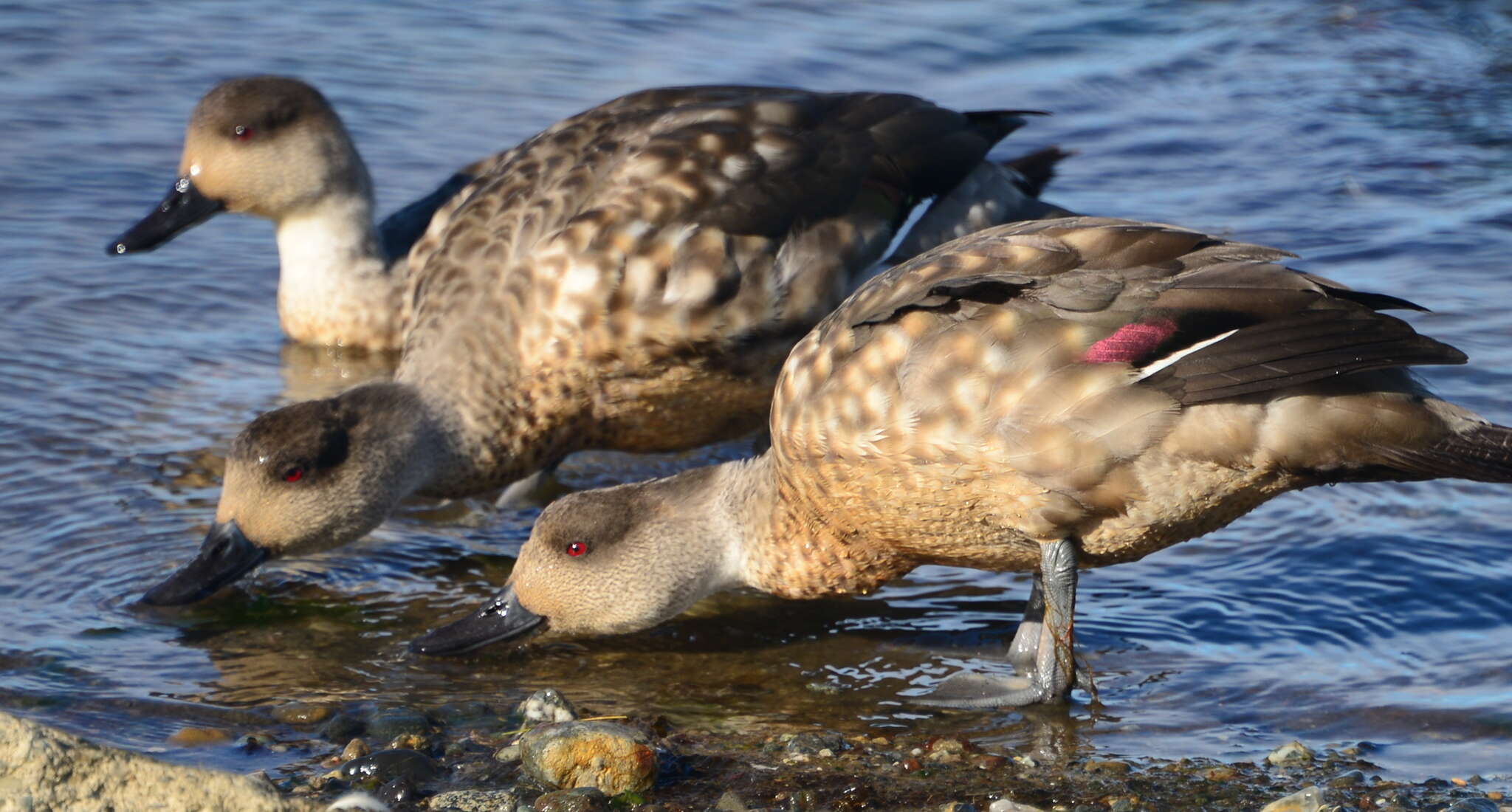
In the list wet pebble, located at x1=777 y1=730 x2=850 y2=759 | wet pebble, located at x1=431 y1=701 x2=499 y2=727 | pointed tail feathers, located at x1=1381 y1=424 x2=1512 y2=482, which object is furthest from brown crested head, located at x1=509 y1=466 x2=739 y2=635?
pointed tail feathers, located at x1=1381 y1=424 x2=1512 y2=482

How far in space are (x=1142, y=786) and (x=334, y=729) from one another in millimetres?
1977

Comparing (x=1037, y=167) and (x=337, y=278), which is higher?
(x=1037, y=167)

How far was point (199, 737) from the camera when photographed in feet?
15.1

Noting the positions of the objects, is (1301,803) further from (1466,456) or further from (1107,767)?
(1466,456)

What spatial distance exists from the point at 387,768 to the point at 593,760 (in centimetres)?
49

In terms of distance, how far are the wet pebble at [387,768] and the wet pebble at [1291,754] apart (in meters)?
2.05

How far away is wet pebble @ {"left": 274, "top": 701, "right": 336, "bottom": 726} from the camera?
4.72 m

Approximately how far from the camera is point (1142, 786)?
14.4ft

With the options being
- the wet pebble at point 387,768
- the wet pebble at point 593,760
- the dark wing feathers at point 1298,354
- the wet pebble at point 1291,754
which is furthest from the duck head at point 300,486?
the wet pebble at point 1291,754

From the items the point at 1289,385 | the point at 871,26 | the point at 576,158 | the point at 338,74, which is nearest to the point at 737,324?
the point at 576,158

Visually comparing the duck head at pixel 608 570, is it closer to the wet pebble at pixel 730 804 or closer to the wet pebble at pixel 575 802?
the wet pebble at pixel 575 802

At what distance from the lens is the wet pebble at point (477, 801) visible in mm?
4203

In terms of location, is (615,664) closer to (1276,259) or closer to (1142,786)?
(1142,786)

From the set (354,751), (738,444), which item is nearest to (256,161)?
(738,444)
